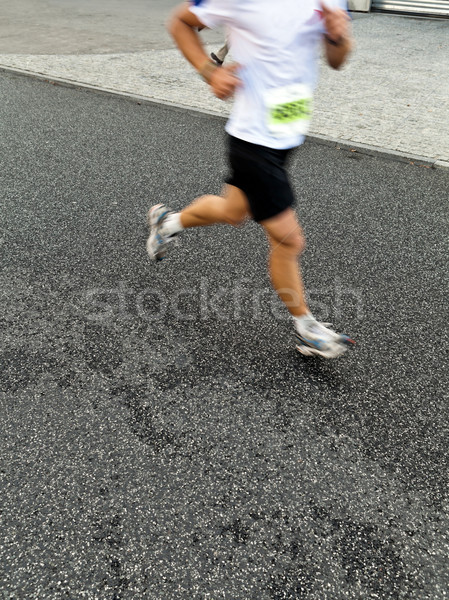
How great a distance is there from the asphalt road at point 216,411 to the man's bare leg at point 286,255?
0.36 metres

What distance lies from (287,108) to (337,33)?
337 mm

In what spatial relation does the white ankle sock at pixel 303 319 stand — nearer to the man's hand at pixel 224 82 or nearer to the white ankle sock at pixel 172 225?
the white ankle sock at pixel 172 225

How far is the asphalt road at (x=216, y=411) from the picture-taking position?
6.43 feet

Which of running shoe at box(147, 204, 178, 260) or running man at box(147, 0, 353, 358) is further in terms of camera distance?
running shoe at box(147, 204, 178, 260)

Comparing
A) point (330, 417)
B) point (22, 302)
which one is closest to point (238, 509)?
point (330, 417)

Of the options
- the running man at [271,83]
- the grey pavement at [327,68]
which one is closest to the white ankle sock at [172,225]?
the running man at [271,83]

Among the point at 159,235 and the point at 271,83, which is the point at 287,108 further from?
the point at 159,235

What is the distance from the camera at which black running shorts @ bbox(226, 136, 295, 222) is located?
2466 mm

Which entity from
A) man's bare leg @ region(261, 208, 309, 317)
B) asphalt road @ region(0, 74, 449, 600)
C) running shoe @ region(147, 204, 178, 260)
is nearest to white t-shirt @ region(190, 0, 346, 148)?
man's bare leg @ region(261, 208, 309, 317)

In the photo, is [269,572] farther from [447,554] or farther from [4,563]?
[4,563]

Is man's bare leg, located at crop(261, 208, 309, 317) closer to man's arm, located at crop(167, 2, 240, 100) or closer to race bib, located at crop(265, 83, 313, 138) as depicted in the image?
race bib, located at crop(265, 83, 313, 138)

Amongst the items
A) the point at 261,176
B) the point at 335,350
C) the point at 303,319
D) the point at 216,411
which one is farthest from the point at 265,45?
the point at 216,411

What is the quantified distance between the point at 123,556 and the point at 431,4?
16.8m

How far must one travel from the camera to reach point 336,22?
2189mm
